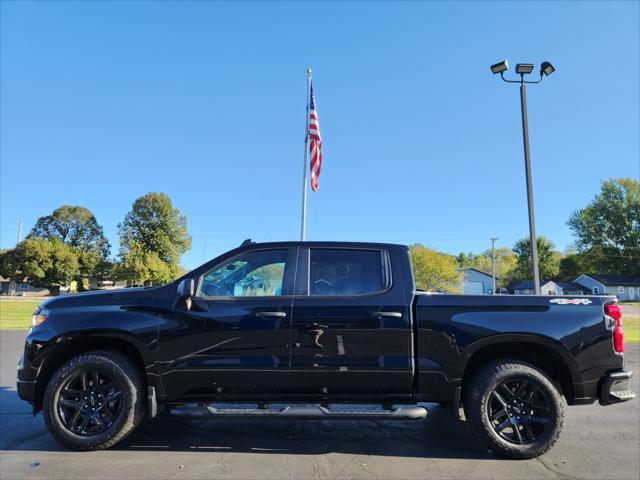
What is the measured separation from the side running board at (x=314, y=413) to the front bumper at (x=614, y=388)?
5.44 feet

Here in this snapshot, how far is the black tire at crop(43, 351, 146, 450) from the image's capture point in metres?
4.00

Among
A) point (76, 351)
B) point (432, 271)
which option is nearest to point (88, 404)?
point (76, 351)

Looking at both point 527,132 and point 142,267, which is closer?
point 527,132

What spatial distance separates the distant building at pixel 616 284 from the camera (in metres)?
77.9

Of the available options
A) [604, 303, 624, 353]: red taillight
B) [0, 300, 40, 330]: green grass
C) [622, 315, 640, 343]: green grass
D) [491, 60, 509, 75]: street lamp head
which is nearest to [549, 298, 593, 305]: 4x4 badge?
[604, 303, 624, 353]: red taillight

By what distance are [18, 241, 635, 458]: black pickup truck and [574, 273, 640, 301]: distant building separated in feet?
282

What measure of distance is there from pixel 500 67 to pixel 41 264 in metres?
62.5

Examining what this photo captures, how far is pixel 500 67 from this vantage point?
10.3 meters

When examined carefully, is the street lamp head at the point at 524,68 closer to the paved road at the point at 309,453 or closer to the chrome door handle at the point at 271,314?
the paved road at the point at 309,453

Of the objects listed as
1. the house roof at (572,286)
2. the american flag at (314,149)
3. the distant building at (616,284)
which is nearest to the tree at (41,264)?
the american flag at (314,149)

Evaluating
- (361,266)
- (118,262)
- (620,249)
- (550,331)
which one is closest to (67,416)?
(361,266)

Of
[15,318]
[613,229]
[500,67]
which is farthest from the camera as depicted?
[613,229]

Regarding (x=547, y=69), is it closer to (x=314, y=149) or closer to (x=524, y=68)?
(x=524, y=68)

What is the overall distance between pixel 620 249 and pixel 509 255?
33.9 m
